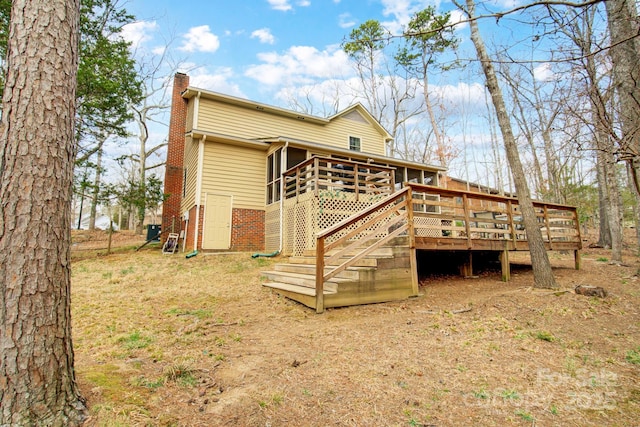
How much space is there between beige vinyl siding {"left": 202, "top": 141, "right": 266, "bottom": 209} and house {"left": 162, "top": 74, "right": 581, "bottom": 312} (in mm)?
39

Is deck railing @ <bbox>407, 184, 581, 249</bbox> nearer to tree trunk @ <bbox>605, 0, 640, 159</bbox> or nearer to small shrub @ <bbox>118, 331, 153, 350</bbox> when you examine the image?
tree trunk @ <bbox>605, 0, 640, 159</bbox>

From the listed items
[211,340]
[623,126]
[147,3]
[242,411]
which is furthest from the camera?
[147,3]

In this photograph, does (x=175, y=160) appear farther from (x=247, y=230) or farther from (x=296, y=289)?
(x=296, y=289)

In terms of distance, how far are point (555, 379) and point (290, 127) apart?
13.6 meters

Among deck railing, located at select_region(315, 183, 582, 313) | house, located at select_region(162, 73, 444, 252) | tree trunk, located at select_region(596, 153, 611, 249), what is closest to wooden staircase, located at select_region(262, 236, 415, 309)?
deck railing, located at select_region(315, 183, 582, 313)

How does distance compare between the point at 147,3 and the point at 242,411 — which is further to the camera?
the point at 147,3

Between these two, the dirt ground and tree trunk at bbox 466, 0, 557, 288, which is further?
tree trunk at bbox 466, 0, 557, 288

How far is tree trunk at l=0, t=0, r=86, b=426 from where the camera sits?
167 centimetres

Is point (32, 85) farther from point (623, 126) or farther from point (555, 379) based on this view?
point (623, 126)

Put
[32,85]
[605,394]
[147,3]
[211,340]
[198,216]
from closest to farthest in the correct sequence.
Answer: [32,85] < [605,394] < [211,340] < [198,216] < [147,3]

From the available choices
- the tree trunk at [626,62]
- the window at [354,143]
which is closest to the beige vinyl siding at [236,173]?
the window at [354,143]

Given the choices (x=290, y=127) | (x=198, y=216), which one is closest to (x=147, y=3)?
(x=290, y=127)

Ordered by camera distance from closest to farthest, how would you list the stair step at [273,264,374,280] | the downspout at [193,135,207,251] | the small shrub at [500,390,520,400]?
the small shrub at [500,390,520,400] < the stair step at [273,264,374,280] < the downspout at [193,135,207,251]

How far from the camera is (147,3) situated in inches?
540
